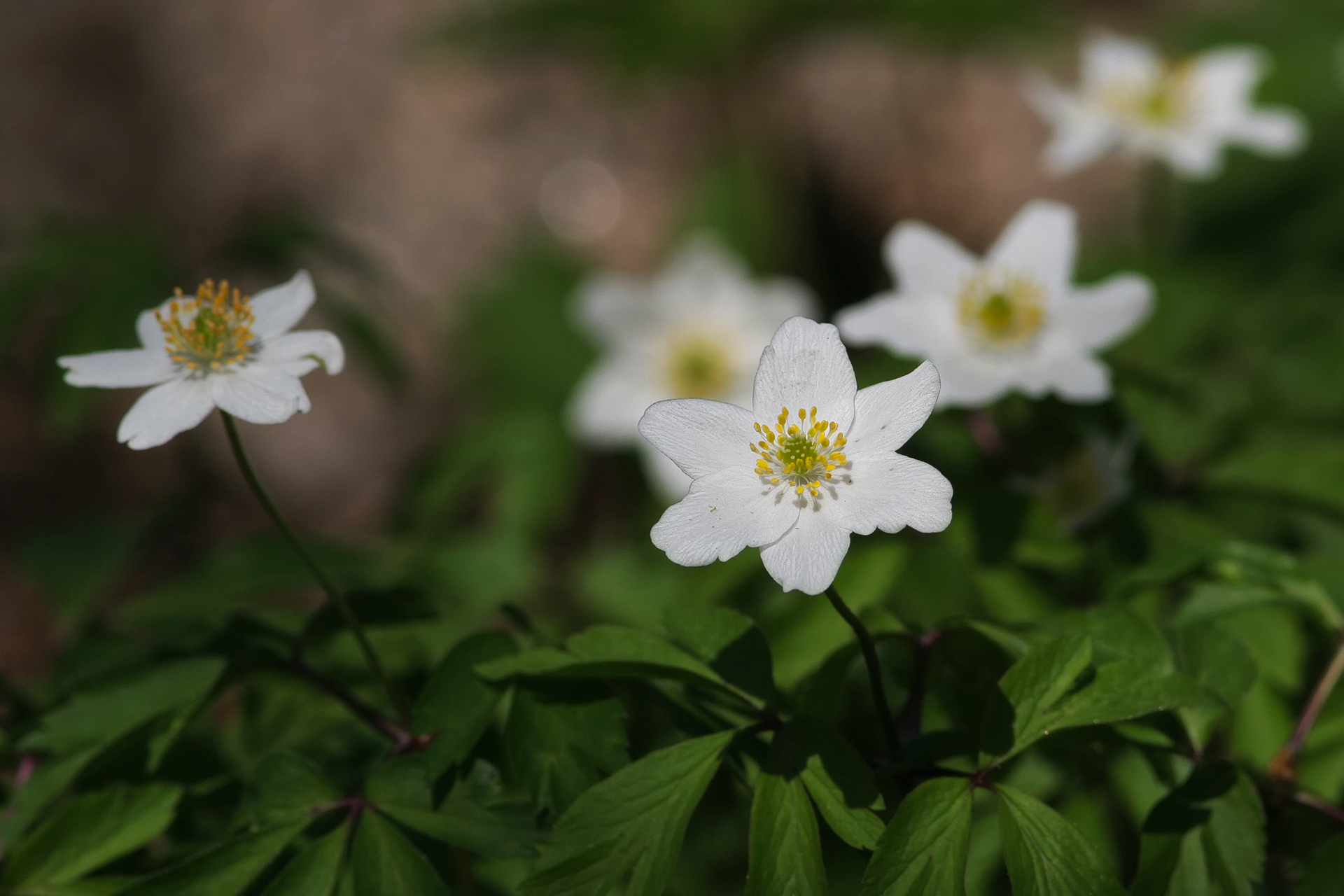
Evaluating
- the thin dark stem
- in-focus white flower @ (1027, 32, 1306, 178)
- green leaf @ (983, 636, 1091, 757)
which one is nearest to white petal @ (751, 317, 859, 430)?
green leaf @ (983, 636, 1091, 757)

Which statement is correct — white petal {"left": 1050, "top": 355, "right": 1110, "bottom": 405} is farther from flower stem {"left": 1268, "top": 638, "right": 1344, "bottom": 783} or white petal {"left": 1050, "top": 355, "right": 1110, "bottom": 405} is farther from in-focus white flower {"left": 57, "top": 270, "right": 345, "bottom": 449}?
in-focus white flower {"left": 57, "top": 270, "right": 345, "bottom": 449}

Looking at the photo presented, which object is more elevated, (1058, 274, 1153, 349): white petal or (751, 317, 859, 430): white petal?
(751, 317, 859, 430): white petal

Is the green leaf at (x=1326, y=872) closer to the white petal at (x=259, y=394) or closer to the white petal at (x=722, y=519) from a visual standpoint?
the white petal at (x=722, y=519)

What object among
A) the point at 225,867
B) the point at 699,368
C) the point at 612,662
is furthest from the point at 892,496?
the point at 699,368

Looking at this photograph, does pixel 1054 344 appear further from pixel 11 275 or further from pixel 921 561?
pixel 11 275

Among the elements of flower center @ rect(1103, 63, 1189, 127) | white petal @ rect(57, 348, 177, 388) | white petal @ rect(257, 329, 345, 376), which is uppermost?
white petal @ rect(57, 348, 177, 388)

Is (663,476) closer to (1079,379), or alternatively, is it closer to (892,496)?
(1079,379)

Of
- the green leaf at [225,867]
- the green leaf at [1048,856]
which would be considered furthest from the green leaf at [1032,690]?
the green leaf at [225,867]
